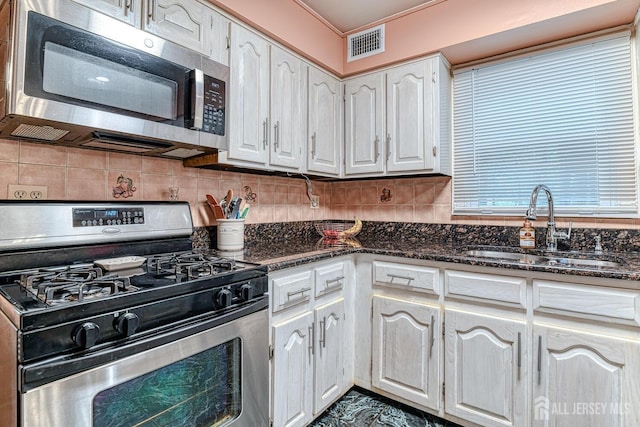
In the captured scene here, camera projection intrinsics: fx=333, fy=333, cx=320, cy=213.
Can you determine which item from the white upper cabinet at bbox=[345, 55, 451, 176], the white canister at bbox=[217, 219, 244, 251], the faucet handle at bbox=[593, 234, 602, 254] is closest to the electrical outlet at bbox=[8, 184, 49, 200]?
the white canister at bbox=[217, 219, 244, 251]

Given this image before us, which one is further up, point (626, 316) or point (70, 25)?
point (70, 25)

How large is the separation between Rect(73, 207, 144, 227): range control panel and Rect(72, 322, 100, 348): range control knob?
0.66 m

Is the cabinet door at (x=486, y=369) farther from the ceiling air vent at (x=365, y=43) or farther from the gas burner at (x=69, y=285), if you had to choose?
the ceiling air vent at (x=365, y=43)

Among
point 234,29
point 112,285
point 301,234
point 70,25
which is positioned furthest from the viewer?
point 301,234

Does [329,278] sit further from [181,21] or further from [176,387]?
[181,21]

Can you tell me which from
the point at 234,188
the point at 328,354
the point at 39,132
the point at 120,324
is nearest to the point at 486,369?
the point at 328,354

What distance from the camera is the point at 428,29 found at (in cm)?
203

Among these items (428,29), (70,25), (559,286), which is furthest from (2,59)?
(559,286)

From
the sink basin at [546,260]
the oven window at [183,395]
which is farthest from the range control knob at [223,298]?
the sink basin at [546,260]

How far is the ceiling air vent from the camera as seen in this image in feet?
7.29

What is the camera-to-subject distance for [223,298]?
3.77 feet

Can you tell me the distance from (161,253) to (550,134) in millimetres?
2236

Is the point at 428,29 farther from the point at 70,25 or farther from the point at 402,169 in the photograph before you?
the point at 70,25

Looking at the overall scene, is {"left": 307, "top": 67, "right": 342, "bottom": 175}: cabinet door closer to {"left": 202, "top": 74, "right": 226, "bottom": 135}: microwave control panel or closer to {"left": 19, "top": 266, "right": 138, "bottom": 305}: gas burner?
{"left": 202, "top": 74, "right": 226, "bottom": 135}: microwave control panel
